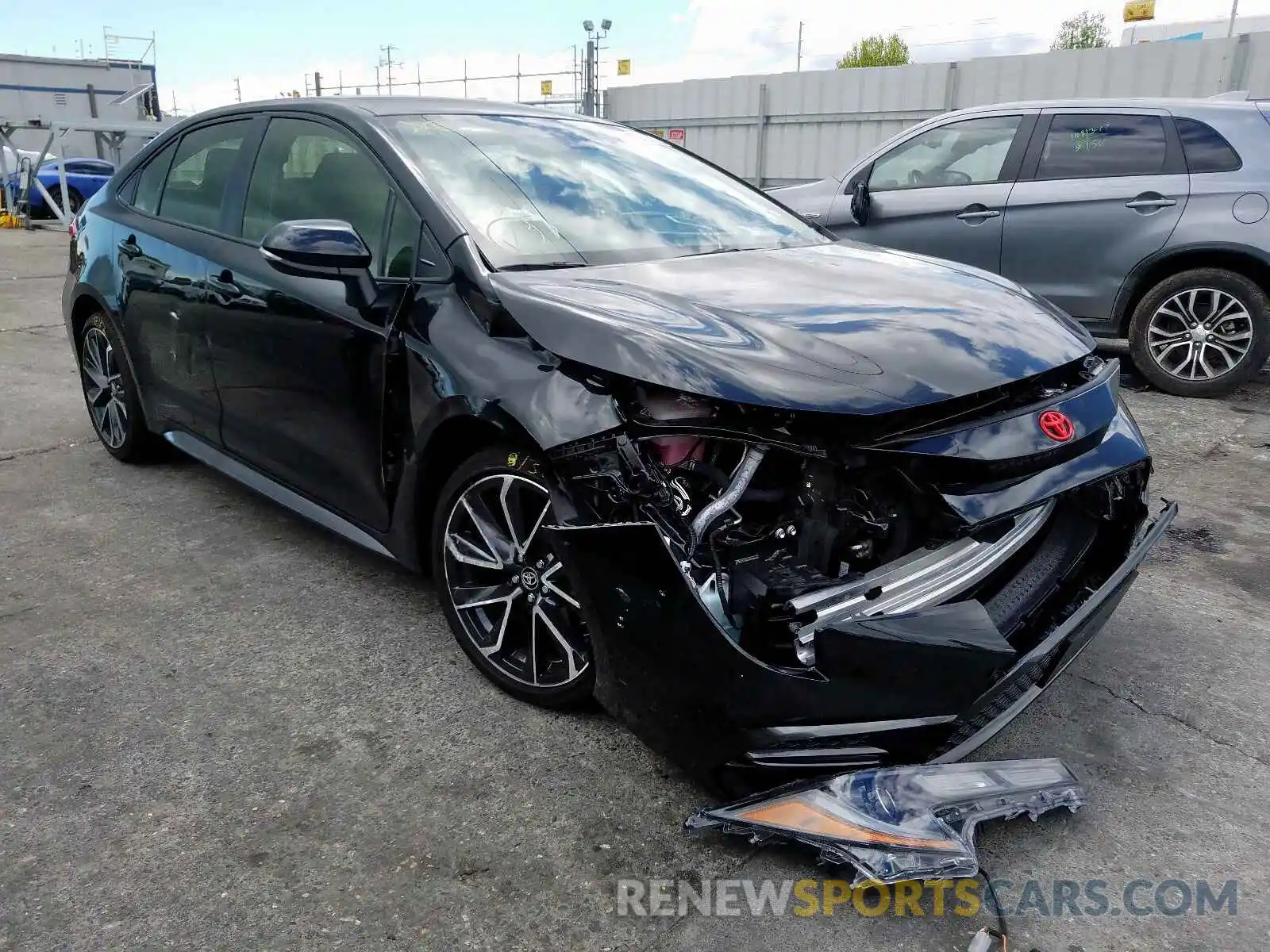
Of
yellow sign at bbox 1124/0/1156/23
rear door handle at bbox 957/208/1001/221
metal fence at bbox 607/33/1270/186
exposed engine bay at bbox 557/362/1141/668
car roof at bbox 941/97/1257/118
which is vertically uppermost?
yellow sign at bbox 1124/0/1156/23

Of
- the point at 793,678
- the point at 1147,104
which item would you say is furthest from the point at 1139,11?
the point at 793,678

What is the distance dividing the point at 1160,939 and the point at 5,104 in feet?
117

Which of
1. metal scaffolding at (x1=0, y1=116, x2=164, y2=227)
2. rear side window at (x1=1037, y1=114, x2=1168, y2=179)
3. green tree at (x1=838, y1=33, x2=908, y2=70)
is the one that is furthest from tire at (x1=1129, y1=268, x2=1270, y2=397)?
green tree at (x1=838, y1=33, x2=908, y2=70)

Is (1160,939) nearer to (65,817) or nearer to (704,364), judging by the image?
(704,364)

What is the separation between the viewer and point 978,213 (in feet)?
21.6

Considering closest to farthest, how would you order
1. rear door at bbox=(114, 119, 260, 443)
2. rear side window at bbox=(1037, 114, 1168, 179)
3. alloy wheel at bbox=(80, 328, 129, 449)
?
rear door at bbox=(114, 119, 260, 443) < alloy wheel at bbox=(80, 328, 129, 449) < rear side window at bbox=(1037, 114, 1168, 179)

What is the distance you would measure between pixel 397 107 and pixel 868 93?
14.6 m

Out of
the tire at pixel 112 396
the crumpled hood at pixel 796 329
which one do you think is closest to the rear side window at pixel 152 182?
the tire at pixel 112 396

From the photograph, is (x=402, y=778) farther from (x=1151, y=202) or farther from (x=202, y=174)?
(x=1151, y=202)

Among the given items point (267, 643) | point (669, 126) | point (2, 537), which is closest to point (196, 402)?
point (2, 537)

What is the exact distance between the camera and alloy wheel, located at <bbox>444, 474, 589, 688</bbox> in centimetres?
258

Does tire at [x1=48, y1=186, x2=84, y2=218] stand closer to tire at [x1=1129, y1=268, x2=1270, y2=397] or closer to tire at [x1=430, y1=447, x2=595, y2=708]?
tire at [x1=1129, y1=268, x2=1270, y2=397]

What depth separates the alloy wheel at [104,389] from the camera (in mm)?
4594

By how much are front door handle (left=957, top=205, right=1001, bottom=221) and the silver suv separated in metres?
0.01
